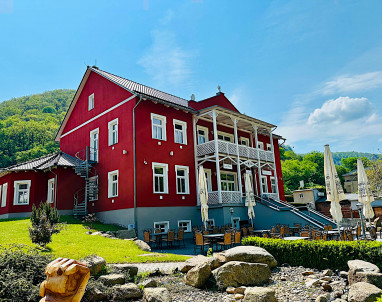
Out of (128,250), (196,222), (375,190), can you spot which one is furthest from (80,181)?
(375,190)

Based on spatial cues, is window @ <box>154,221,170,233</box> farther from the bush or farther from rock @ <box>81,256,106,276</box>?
the bush

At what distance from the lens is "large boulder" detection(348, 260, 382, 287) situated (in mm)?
5772

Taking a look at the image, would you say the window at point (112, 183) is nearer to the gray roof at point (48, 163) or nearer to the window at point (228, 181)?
the gray roof at point (48, 163)

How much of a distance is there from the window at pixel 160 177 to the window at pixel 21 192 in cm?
946

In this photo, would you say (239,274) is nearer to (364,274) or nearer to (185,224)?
(364,274)

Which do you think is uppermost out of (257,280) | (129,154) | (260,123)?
(260,123)

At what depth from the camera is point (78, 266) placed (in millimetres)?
3148

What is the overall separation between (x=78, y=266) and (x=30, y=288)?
3304 millimetres

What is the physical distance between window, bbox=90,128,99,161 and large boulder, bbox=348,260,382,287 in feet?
56.6

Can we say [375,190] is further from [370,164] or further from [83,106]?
[83,106]

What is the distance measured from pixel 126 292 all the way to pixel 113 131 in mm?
14174

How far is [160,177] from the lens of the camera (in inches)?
710

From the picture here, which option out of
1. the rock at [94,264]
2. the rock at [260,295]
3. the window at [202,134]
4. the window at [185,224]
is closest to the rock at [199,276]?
the rock at [260,295]

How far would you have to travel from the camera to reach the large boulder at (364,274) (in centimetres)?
577
